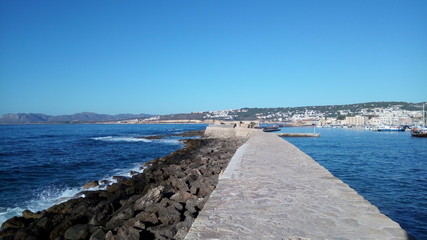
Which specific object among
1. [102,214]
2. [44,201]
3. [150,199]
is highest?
[150,199]

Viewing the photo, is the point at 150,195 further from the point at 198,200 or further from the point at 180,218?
the point at 180,218

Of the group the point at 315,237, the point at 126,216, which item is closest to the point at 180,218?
the point at 126,216

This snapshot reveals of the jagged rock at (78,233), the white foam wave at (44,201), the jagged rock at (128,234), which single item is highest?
the jagged rock at (128,234)

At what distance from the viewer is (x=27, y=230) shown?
5.37m

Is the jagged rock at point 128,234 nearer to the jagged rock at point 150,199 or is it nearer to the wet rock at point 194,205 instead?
the wet rock at point 194,205

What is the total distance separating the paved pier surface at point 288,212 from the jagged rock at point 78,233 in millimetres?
2182

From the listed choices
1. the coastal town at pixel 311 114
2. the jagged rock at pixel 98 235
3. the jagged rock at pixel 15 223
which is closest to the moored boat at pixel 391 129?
the coastal town at pixel 311 114

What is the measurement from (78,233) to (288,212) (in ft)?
11.3

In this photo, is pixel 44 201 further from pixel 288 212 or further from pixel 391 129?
pixel 391 129

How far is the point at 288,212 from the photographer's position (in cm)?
409

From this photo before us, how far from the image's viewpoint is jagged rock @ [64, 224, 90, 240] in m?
4.86

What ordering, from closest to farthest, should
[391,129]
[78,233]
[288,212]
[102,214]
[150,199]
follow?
[288,212] < [78,233] < [102,214] < [150,199] < [391,129]

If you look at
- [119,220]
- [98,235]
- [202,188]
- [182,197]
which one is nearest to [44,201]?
[119,220]

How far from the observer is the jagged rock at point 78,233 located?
4863mm
